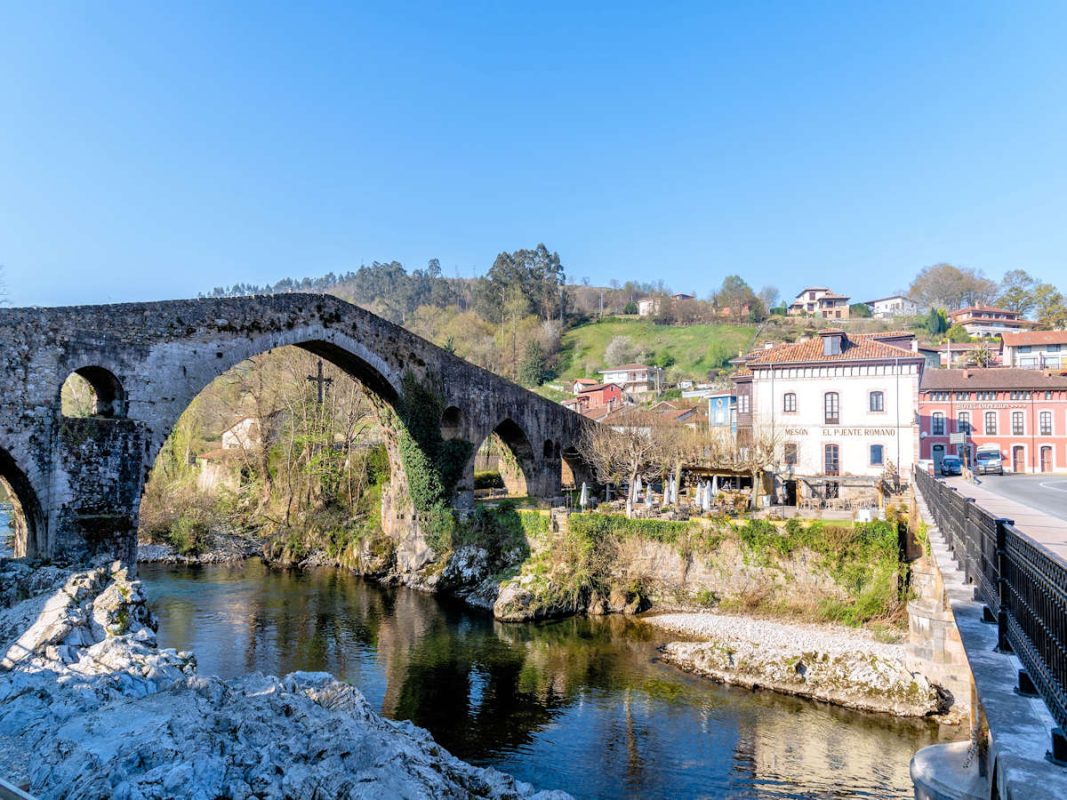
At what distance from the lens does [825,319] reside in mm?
79750

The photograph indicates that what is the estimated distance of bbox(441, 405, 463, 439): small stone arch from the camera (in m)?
27.0

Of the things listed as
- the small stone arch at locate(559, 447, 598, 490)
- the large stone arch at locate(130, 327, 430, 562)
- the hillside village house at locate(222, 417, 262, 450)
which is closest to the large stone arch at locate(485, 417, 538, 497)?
the small stone arch at locate(559, 447, 598, 490)

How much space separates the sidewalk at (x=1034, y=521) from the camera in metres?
9.98

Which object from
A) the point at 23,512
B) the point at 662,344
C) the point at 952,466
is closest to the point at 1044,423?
the point at 952,466

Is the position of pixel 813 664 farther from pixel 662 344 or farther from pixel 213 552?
pixel 662 344

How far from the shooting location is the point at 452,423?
27281 mm

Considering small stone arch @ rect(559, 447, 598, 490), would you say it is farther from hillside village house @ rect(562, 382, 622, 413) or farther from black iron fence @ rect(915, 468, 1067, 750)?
black iron fence @ rect(915, 468, 1067, 750)

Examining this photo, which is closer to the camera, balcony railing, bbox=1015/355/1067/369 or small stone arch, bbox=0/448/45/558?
small stone arch, bbox=0/448/45/558

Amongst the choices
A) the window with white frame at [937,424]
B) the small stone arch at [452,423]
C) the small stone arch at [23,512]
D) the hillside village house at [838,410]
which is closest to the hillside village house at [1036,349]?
the window with white frame at [937,424]

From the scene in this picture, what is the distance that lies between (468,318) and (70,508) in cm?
5905

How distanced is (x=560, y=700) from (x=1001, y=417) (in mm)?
31287

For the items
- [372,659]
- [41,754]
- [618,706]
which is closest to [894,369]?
[618,706]

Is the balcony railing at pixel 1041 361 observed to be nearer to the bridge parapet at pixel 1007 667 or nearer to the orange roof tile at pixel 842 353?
the orange roof tile at pixel 842 353

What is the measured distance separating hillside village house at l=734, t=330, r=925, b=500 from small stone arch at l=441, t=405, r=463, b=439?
38.8 ft
